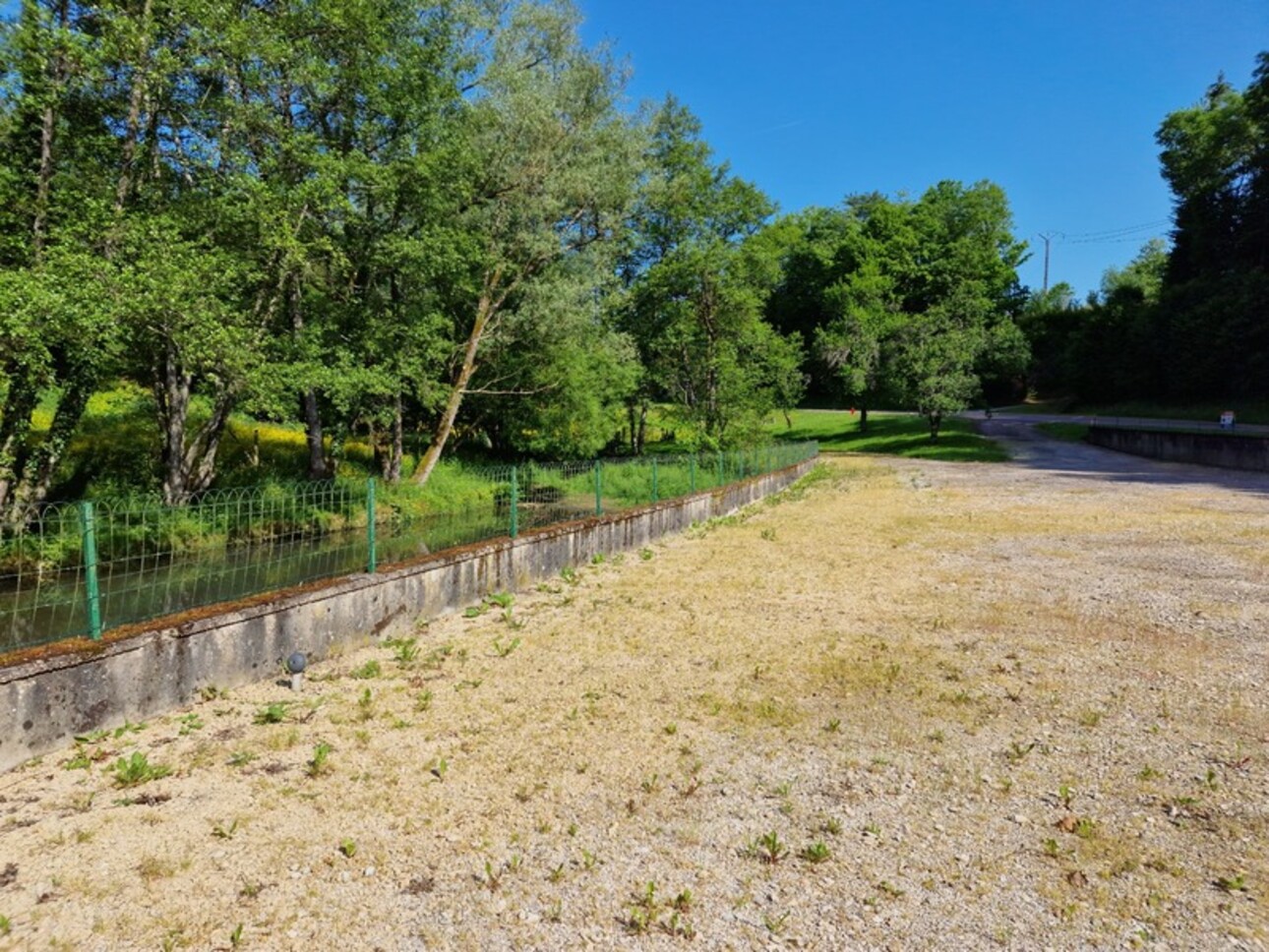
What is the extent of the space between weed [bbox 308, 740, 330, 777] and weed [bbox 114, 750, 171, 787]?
0.75 meters

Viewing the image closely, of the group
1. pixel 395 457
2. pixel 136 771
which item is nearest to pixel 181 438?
pixel 395 457

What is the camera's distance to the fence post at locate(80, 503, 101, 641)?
449cm

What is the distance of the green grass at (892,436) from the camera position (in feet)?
107

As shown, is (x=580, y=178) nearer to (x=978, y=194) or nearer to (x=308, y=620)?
(x=308, y=620)

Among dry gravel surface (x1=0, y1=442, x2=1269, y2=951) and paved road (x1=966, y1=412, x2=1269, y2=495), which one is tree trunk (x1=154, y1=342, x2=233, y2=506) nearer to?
dry gravel surface (x1=0, y1=442, x2=1269, y2=951)

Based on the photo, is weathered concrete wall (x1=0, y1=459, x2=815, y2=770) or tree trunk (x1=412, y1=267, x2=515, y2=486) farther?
tree trunk (x1=412, y1=267, x2=515, y2=486)

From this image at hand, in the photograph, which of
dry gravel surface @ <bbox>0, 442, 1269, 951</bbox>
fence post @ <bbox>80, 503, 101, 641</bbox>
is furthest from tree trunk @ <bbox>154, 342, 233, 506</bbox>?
dry gravel surface @ <bbox>0, 442, 1269, 951</bbox>

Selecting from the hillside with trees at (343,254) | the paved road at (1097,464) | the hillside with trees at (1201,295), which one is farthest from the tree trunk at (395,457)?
the hillside with trees at (1201,295)

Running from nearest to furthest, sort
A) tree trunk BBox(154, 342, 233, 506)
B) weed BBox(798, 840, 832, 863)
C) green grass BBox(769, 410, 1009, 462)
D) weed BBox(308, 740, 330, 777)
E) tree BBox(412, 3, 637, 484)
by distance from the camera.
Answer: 1. weed BBox(798, 840, 832, 863)
2. weed BBox(308, 740, 330, 777)
3. tree trunk BBox(154, 342, 233, 506)
4. tree BBox(412, 3, 637, 484)
5. green grass BBox(769, 410, 1009, 462)

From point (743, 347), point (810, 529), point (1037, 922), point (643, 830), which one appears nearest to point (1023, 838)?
point (1037, 922)

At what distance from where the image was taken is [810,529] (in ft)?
41.7

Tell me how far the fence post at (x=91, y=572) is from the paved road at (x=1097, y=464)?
22158mm

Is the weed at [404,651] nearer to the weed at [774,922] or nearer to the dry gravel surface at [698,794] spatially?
the dry gravel surface at [698,794]

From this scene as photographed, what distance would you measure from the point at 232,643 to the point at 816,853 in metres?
4.28
